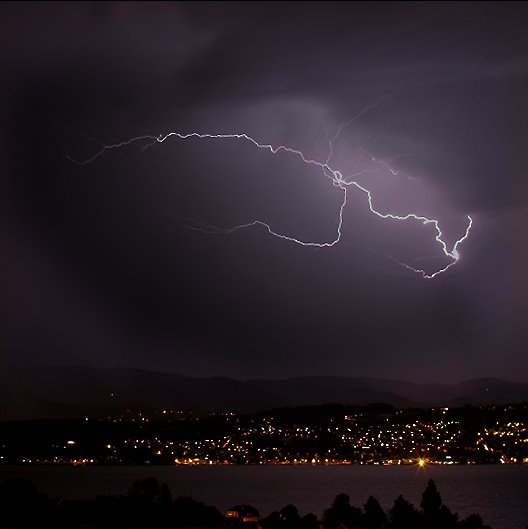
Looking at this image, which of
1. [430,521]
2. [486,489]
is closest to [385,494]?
[486,489]

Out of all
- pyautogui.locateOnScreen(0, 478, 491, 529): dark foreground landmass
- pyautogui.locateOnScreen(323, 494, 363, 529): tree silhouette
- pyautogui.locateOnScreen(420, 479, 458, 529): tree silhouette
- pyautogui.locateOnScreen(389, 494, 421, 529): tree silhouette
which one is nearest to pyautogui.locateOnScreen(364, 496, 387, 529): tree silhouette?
pyautogui.locateOnScreen(0, 478, 491, 529): dark foreground landmass

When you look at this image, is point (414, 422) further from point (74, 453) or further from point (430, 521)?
point (430, 521)

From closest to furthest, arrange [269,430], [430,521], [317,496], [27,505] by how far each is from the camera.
A: 1. [27,505]
2. [430,521]
3. [317,496]
4. [269,430]

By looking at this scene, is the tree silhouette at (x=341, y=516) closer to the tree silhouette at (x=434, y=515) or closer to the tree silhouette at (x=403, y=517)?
the tree silhouette at (x=403, y=517)

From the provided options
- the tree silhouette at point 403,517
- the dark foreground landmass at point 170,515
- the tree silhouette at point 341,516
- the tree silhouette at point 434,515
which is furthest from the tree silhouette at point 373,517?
the tree silhouette at point 434,515

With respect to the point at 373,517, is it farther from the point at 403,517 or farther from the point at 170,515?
the point at 170,515

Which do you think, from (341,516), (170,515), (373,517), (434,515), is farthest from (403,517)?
(170,515)

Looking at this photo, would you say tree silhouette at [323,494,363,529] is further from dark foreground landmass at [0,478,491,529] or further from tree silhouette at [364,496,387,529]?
tree silhouette at [364,496,387,529]

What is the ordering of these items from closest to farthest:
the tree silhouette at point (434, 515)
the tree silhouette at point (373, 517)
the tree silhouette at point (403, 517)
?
the tree silhouette at point (403, 517)
the tree silhouette at point (434, 515)
the tree silhouette at point (373, 517)
